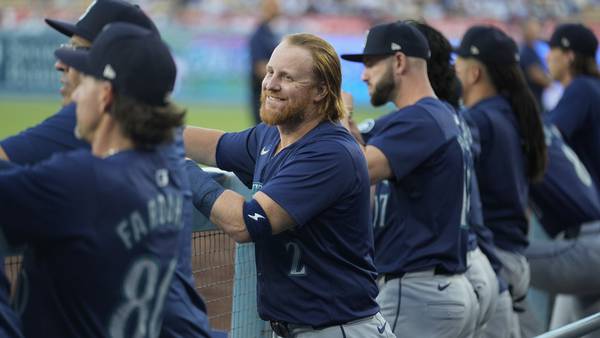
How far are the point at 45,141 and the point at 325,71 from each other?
118 cm

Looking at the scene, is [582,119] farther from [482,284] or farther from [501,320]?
[482,284]

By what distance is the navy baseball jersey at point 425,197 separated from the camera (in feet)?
16.3

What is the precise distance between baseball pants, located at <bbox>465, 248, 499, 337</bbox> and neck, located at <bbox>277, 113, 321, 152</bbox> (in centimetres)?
158

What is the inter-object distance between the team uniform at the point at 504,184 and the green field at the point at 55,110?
1479 cm

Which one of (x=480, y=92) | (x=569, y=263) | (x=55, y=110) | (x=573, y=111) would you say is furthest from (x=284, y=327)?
(x=55, y=110)

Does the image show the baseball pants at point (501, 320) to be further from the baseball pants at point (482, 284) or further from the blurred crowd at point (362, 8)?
the blurred crowd at point (362, 8)

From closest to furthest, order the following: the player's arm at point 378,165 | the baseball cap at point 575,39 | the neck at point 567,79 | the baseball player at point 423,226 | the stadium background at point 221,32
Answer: the player's arm at point 378,165 → the baseball player at point 423,226 → the baseball cap at point 575,39 → the neck at point 567,79 → the stadium background at point 221,32

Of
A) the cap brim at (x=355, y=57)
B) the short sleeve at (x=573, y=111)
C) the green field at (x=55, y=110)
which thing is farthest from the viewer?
the green field at (x=55, y=110)

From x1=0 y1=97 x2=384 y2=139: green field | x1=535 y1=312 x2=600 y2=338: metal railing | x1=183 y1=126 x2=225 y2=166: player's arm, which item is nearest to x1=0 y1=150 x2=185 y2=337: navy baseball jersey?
x1=183 y1=126 x2=225 y2=166: player's arm

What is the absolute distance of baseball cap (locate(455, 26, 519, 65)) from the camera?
6.32m

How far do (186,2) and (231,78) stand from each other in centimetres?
249

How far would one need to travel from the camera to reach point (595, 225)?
22.8ft

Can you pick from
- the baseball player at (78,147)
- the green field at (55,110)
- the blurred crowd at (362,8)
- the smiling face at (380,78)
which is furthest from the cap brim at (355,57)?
the blurred crowd at (362,8)

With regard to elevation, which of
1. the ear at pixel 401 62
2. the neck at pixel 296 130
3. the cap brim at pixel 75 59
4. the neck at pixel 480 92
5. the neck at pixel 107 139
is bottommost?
the neck at pixel 480 92
